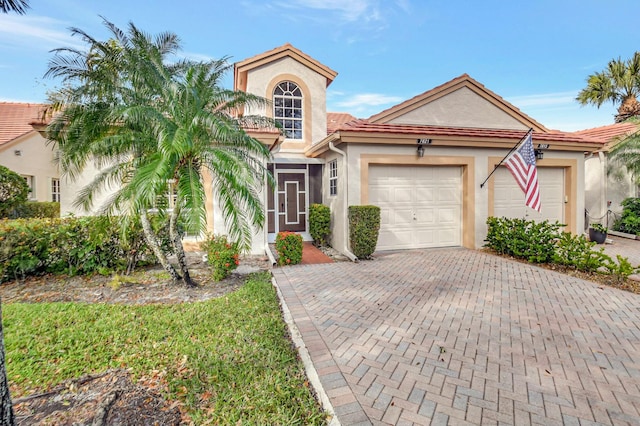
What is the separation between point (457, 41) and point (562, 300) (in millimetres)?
12040

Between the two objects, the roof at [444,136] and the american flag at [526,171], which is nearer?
the american flag at [526,171]

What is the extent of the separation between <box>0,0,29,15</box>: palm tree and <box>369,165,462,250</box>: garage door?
8.36 metres

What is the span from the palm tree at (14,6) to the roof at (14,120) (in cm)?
1796

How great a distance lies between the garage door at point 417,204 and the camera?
996 cm

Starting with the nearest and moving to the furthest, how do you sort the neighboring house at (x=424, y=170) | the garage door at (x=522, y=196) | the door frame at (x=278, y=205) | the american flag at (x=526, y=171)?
the american flag at (x=526, y=171), the neighboring house at (x=424, y=170), the garage door at (x=522, y=196), the door frame at (x=278, y=205)

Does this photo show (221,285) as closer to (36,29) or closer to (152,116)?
(152,116)

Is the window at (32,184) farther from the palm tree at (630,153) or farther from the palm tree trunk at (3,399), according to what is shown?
the palm tree at (630,153)

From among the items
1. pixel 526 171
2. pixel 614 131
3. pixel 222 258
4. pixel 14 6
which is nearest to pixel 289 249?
pixel 222 258

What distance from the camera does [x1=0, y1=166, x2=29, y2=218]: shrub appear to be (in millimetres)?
10820

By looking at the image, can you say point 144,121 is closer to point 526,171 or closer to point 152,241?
point 152,241

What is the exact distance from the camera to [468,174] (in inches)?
407

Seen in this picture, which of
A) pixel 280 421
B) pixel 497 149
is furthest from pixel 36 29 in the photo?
pixel 497 149

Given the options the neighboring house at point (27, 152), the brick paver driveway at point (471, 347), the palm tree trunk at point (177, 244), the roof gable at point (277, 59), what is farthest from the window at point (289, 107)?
the neighboring house at point (27, 152)

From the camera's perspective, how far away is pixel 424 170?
10.3 meters
